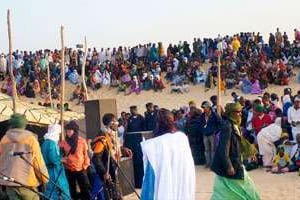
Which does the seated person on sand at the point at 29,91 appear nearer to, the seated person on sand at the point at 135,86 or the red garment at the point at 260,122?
the seated person on sand at the point at 135,86

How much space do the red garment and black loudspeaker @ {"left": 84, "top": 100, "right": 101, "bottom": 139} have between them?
4.24 m

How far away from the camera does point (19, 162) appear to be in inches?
307

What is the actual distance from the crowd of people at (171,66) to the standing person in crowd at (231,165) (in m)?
18.8

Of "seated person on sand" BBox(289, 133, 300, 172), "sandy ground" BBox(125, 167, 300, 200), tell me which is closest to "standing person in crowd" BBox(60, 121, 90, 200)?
"sandy ground" BBox(125, 167, 300, 200)

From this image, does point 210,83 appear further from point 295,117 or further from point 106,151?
point 106,151

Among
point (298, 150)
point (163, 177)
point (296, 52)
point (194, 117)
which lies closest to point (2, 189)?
point (163, 177)

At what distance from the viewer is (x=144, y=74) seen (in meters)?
29.6

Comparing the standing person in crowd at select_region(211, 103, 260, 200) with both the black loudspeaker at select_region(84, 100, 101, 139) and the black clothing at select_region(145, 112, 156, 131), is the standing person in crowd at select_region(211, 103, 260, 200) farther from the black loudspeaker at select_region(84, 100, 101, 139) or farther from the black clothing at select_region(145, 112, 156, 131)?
the black clothing at select_region(145, 112, 156, 131)

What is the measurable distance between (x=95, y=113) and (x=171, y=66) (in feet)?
57.4

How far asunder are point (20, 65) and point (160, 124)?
1053 inches

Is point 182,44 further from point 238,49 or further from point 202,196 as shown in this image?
point 202,196

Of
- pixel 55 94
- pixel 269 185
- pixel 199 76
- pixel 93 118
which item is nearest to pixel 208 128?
pixel 269 185

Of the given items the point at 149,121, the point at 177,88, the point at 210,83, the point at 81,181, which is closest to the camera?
the point at 81,181

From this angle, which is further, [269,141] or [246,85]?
[246,85]
